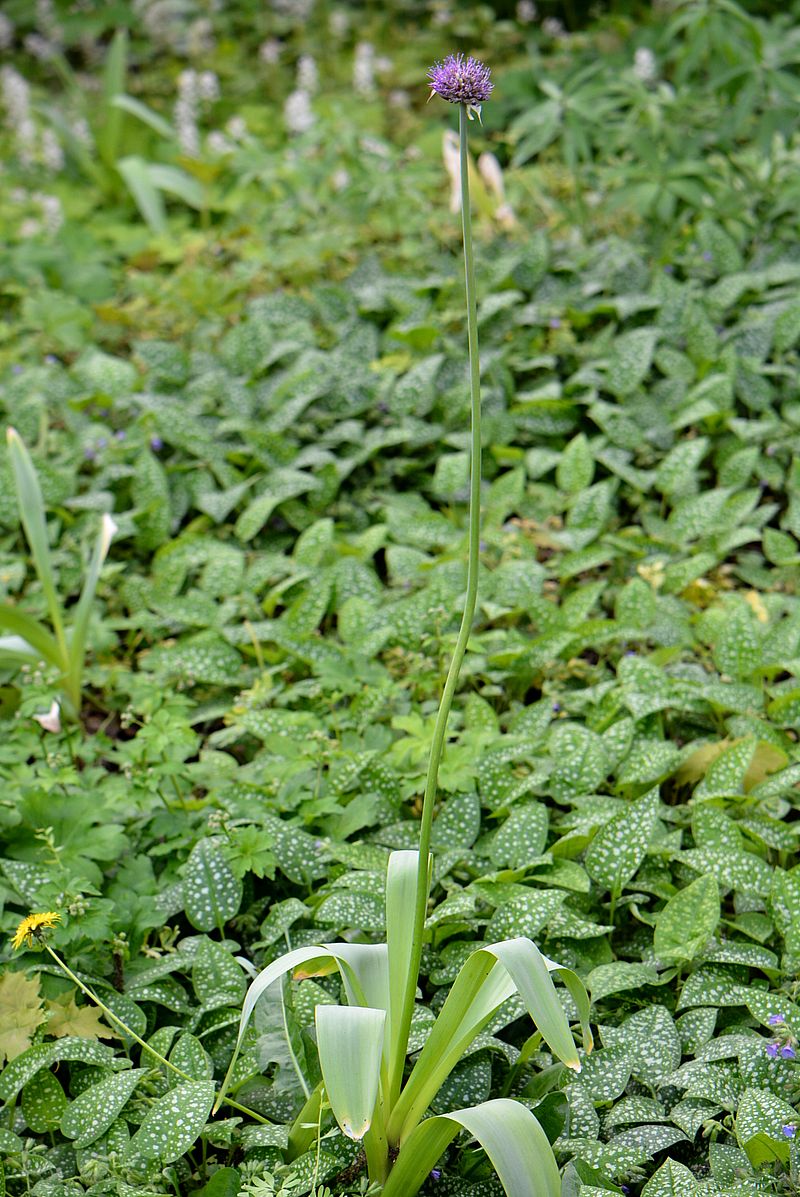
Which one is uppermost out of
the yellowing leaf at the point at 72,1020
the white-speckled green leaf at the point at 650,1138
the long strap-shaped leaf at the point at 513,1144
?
the long strap-shaped leaf at the point at 513,1144

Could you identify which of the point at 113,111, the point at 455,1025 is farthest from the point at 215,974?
the point at 113,111

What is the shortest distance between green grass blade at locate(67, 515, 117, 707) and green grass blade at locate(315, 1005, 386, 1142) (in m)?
1.25

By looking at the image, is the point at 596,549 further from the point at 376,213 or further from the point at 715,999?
the point at 376,213

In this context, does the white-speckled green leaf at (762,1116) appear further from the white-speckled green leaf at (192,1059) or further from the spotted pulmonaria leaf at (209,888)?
the spotted pulmonaria leaf at (209,888)

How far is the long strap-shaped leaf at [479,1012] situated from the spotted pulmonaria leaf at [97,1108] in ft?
1.25

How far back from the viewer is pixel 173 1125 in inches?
57.2

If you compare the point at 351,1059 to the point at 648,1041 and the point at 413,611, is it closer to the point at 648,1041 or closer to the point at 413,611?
the point at 648,1041

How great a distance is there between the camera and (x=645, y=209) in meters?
3.41

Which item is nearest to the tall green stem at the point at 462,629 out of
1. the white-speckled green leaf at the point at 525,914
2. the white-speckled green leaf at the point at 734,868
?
the white-speckled green leaf at the point at 525,914

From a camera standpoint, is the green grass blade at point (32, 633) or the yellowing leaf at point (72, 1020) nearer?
the yellowing leaf at point (72, 1020)

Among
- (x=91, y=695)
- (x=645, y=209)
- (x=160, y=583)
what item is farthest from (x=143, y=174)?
(x=91, y=695)

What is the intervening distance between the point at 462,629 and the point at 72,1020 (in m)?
0.93

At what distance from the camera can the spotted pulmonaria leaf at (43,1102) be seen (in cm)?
159

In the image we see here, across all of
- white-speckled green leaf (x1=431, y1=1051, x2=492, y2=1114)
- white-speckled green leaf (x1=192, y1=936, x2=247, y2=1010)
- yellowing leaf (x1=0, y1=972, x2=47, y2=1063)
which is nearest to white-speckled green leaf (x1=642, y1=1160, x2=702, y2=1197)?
white-speckled green leaf (x1=431, y1=1051, x2=492, y2=1114)
